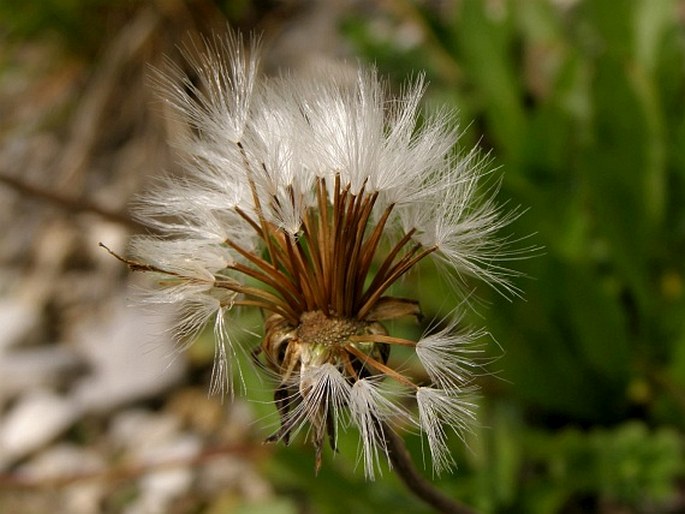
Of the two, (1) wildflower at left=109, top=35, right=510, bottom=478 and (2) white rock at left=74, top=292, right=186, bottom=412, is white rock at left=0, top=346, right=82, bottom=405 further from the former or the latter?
(1) wildflower at left=109, top=35, right=510, bottom=478

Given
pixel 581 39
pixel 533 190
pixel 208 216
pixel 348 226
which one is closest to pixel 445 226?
pixel 348 226

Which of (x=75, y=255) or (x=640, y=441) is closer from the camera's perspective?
(x=640, y=441)

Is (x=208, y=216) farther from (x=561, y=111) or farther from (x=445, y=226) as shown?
(x=561, y=111)

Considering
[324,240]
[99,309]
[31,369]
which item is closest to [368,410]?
[324,240]

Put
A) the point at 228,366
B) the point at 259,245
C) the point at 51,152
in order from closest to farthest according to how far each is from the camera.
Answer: the point at 228,366 → the point at 259,245 → the point at 51,152

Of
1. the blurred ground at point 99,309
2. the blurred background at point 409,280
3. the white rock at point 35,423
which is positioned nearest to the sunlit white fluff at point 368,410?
the blurred background at point 409,280

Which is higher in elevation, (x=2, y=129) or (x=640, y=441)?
(x=2, y=129)

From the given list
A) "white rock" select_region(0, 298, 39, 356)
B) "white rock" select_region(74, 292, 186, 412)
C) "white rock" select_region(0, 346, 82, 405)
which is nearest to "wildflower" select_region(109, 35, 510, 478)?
"white rock" select_region(74, 292, 186, 412)

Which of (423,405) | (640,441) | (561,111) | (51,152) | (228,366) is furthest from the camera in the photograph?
(51,152)

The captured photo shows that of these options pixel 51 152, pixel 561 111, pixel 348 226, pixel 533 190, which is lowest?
pixel 348 226
